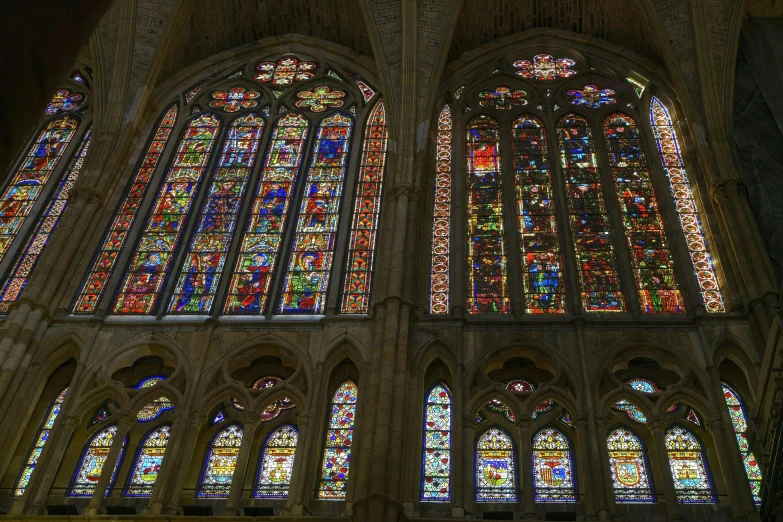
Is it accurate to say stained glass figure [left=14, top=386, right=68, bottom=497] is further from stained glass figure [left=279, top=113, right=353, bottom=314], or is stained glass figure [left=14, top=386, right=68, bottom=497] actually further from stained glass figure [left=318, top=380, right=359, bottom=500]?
stained glass figure [left=318, top=380, right=359, bottom=500]

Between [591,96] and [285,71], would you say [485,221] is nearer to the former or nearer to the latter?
[591,96]

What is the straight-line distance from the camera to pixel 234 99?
19.1 m

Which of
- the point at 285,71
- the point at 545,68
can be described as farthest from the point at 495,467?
the point at 285,71

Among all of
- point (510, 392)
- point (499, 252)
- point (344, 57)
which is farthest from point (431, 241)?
point (344, 57)

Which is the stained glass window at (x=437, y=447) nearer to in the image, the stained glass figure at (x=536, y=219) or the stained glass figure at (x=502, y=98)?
the stained glass figure at (x=536, y=219)

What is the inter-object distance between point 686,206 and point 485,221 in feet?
11.0

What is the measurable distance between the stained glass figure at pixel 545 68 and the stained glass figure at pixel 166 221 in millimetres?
6365

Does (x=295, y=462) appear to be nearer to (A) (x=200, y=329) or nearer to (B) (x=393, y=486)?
(B) (x=393, y=486)

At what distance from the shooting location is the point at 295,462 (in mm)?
11625

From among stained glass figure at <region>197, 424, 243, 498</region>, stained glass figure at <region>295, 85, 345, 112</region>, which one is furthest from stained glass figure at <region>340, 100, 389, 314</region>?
stained glass figure at <region>197, 424, 243, 498</region>

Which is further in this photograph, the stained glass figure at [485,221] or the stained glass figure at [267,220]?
the stained glass figure at [267,220]

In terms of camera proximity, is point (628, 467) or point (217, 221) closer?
point (628, 467)

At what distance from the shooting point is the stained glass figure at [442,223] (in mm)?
14099

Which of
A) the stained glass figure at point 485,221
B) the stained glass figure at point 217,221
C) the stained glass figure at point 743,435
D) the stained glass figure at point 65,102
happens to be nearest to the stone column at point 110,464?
the stained glass figure at point 217,221
